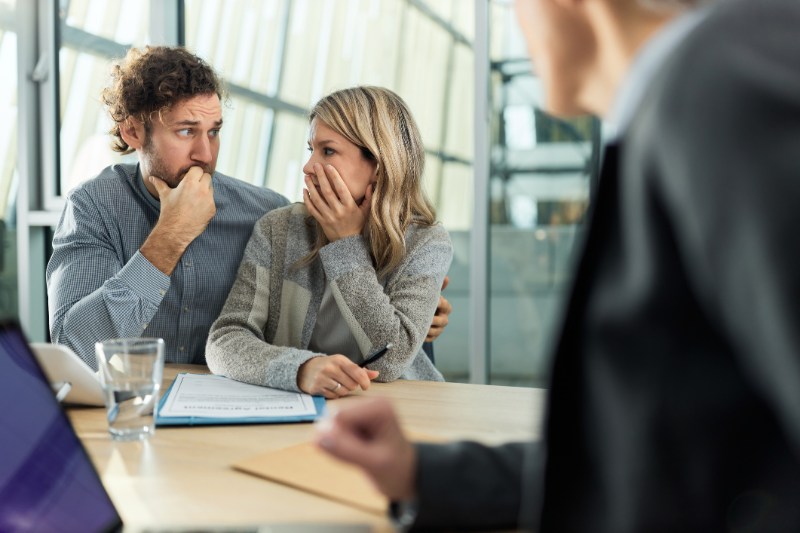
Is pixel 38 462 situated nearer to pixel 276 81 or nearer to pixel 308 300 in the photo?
pixel 308 300

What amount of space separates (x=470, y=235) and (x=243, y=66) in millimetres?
1348

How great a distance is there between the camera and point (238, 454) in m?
0.94

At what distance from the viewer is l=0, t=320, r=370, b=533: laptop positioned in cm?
70

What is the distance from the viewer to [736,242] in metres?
0.32

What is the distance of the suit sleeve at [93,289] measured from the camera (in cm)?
163

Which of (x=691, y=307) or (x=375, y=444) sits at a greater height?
(x=691, y=307)

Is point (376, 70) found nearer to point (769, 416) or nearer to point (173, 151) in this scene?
point (173, 151)

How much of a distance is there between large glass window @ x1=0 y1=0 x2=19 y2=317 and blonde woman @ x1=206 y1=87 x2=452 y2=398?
243cm

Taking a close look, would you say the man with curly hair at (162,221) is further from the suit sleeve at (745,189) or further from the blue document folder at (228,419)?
the suit sleeve at (745,189)

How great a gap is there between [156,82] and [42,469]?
1433 mm

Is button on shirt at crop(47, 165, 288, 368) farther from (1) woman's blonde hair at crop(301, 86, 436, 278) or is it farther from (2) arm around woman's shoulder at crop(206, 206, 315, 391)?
(1) woman's blonde hair at crop(301, 86, 436, 278)

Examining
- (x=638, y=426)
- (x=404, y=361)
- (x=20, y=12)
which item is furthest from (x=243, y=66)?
(x=638, y=426)

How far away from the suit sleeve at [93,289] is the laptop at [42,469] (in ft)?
2.84

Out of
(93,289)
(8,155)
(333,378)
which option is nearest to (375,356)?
(333,378)
